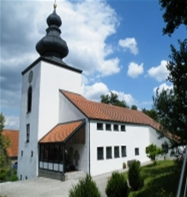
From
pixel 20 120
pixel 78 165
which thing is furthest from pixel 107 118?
pixel 20 120

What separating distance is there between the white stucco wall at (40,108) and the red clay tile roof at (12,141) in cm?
819

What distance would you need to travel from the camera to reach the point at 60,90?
2372 centimetres

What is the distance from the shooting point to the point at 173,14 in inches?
286

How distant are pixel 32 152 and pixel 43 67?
31.1ft

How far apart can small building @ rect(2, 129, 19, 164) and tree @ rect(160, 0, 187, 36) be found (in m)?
29.7

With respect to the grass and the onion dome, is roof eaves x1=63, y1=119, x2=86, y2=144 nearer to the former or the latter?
the grass

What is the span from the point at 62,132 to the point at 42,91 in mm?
5438

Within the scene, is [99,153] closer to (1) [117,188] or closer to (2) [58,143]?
(2) [58,143]

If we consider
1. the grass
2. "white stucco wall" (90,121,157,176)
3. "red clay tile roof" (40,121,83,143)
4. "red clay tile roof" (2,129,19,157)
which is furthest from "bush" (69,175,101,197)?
"red clay tile roof" (2,129,19,157)

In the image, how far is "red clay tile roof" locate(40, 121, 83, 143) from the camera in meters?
18.5

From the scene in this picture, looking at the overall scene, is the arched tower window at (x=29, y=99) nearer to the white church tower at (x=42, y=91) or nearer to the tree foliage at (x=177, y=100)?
the white church tower at (x=42, y=91)

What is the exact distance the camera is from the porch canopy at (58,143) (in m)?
17.5

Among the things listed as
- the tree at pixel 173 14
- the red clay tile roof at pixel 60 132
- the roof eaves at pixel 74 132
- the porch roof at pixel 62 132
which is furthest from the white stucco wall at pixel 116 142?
the tree at pixel 173 14

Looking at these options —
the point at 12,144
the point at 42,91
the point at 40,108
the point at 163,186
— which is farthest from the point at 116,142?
the point at 12,144
